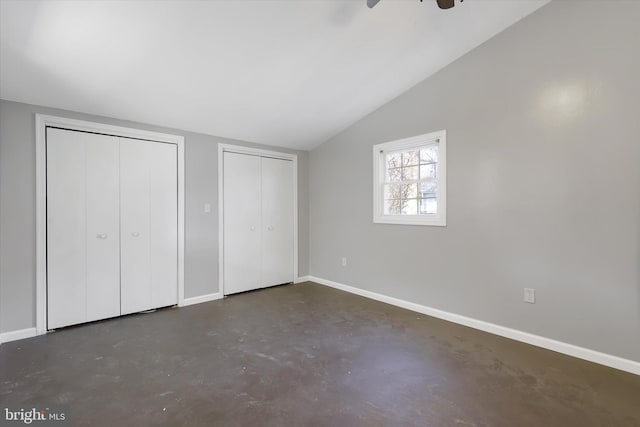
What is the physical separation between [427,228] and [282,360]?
6.85ft

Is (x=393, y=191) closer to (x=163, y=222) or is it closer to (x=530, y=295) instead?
(x=530, y=295)

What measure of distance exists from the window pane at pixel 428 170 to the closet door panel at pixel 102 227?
11.3ft

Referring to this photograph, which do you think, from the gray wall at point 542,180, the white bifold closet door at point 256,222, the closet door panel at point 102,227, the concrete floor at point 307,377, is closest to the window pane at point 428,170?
the gray wall at point 542,180

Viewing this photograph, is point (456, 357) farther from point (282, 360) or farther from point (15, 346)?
point (15, 346)

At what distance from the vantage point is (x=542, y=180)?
2541mm

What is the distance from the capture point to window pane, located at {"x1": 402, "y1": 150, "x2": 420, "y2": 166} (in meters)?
3.52

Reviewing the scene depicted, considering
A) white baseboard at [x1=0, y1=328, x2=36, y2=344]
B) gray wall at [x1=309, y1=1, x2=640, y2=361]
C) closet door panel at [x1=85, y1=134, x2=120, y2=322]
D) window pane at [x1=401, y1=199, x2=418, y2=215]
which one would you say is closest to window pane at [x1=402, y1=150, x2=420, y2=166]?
gray wall at [x1=309, y1=1, x2=640, y2=361]

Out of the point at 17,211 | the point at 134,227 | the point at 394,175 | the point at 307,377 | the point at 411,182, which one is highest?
the point at 394,175

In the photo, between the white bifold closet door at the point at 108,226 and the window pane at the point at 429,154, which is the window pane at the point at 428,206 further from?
the white bifold closet door at the point at 108,226

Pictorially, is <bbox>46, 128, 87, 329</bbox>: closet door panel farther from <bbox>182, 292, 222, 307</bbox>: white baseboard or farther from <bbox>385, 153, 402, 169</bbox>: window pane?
<bbox>385, 153, 402, 169</bbox>: window pane

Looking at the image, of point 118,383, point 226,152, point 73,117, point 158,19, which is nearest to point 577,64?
point 158,19

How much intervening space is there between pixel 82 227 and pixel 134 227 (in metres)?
0.46

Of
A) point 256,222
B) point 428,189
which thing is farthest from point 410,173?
point 256,222

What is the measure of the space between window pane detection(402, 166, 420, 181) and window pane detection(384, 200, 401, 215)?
32 centimetres
